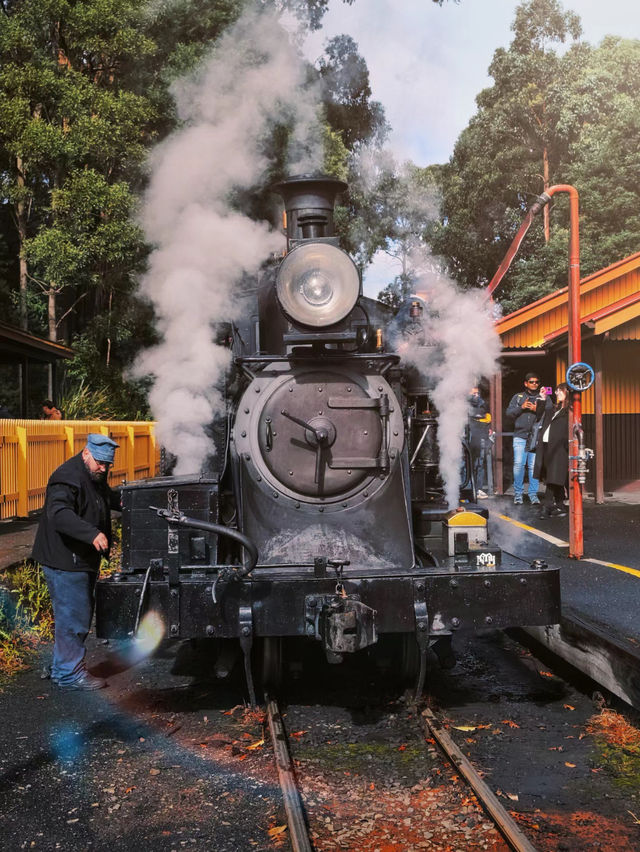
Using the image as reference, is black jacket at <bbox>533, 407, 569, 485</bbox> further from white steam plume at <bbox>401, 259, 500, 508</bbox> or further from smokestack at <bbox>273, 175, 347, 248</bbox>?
smokestack at <bbox>273, 175, 347, 248</bbox>

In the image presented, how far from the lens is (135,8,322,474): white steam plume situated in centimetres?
750

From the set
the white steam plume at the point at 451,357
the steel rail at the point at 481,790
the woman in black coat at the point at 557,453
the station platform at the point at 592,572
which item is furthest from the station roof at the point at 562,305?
the steel rail at the point at 481,790

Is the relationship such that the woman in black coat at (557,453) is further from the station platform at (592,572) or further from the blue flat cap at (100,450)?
the blue flat cap at (100,450)

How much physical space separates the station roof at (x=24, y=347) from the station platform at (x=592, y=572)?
7457 mm

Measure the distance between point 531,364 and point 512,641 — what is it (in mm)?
13055

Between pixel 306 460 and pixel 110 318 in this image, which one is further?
pixel 110 318

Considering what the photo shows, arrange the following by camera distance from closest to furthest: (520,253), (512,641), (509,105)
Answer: (512,641) < (520,253) < (509,105)

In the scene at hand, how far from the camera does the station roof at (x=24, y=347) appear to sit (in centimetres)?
1633

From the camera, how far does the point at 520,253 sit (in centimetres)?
3456

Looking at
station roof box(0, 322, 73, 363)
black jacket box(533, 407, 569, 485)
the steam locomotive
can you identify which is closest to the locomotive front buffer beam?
the steam locomotive

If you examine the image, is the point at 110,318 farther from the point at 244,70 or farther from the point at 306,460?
the point at 306,460

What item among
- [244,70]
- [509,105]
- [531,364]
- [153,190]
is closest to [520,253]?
[509,105]

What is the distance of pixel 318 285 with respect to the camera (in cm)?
479

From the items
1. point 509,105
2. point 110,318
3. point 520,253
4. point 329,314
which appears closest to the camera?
point 329,314
